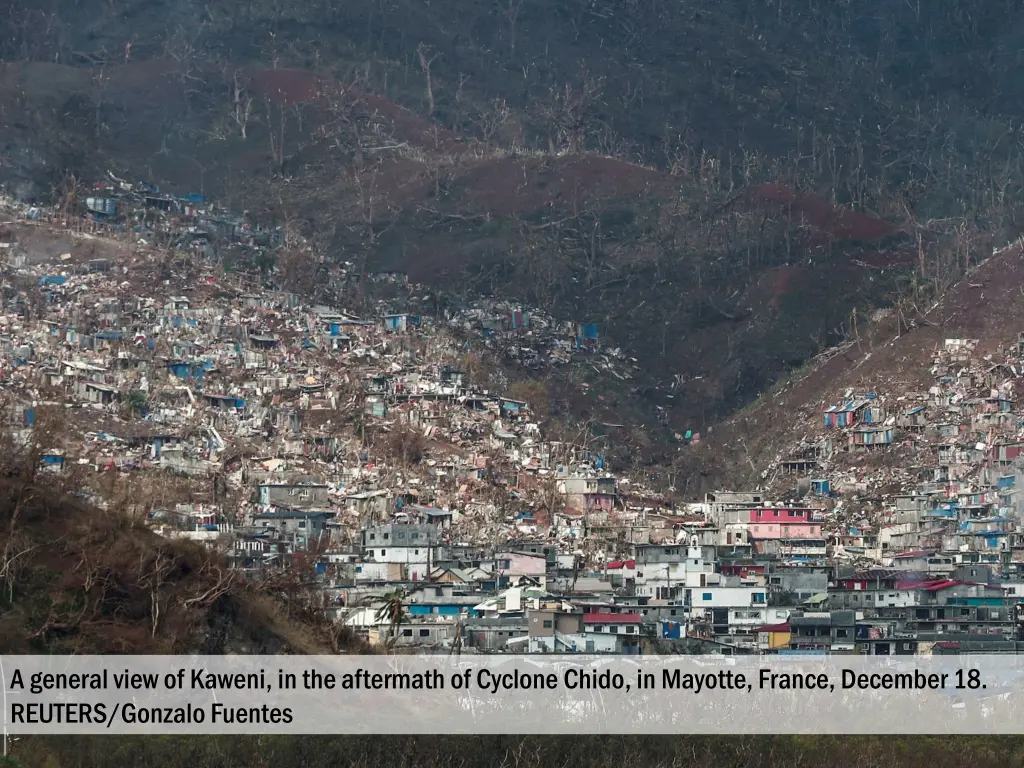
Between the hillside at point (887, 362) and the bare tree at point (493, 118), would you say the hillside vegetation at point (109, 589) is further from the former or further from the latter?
the bare tree at point (493, 118)

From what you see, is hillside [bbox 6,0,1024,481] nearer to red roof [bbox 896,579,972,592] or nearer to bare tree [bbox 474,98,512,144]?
bare tree [bbox 474,98,512,144]

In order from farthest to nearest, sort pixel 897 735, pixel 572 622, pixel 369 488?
pixel 369 488
pixel 572 622
pixel 897 735

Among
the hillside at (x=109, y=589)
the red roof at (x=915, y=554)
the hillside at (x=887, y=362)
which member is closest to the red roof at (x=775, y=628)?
the red roof at (x=915, y=554)

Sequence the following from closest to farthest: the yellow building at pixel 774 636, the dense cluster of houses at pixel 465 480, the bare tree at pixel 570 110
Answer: the yellow building at pixel 774 636
the dense cluster of houses at pixel 465 480
the bare tree at pixel 570 110

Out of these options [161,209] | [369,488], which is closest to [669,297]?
[161,209]

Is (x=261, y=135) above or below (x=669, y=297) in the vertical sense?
above

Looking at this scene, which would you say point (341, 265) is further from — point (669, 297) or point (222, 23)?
point (222, 23)

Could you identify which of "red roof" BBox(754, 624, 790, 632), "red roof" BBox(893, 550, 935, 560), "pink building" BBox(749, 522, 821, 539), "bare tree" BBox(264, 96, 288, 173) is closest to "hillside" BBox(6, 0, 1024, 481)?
"bare tree" BBox(264, 96, 288, 173)
